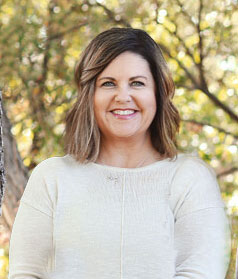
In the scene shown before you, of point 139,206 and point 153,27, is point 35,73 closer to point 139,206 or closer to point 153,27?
point 153,27

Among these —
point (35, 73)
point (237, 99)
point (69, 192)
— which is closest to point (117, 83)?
point (69, 192)

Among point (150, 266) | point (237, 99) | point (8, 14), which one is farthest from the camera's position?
point (237, 99)

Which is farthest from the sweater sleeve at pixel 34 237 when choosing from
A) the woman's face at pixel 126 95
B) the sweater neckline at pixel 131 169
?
the woman's face at pixel 126 95

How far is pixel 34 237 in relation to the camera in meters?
1.97

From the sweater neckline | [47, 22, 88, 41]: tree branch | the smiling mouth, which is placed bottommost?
the sweater neckline

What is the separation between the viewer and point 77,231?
196cm

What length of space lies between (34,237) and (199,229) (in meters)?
0.53

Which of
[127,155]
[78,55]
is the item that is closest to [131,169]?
[127,155]

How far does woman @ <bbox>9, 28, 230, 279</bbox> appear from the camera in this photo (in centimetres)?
192

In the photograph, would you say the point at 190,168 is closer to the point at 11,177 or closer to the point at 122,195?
the point at 122,195

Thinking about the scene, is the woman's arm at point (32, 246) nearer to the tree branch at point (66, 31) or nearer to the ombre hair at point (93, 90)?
the ombre hair at point (93, 90)

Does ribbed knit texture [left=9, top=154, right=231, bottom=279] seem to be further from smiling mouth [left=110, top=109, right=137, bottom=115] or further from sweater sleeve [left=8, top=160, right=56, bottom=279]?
smiling mouth [left=110, top=109, right=137, bottom=115]

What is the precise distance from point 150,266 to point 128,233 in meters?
0.12

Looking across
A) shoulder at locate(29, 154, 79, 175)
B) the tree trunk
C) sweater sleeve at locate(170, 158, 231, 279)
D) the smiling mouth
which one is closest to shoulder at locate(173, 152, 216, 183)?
sweater sleeve at locate(170, 158, 231, 279)
